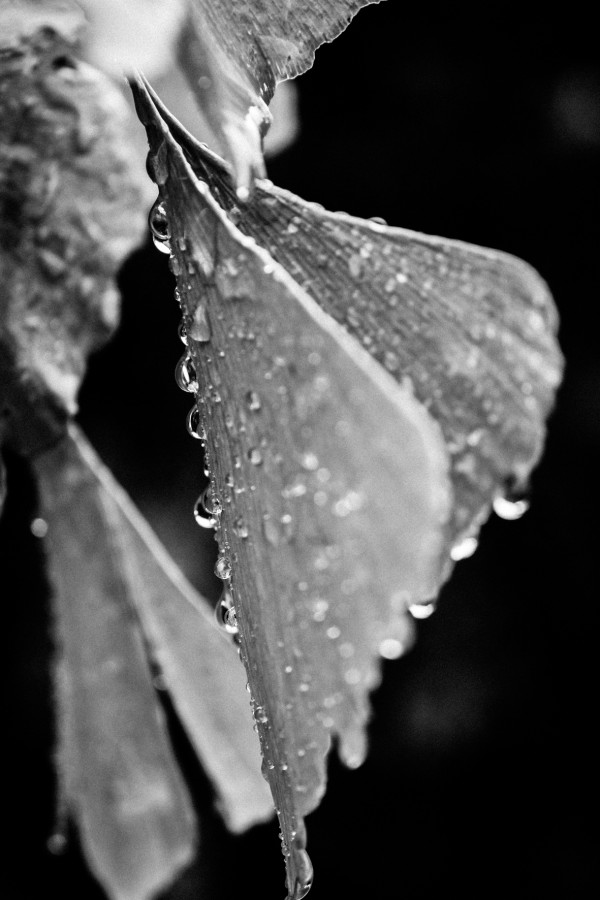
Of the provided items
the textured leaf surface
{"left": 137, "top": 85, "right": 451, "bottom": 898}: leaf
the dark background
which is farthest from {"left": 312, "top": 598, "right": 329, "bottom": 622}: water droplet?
the dark background

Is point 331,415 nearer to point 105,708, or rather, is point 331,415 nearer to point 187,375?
point 187,375

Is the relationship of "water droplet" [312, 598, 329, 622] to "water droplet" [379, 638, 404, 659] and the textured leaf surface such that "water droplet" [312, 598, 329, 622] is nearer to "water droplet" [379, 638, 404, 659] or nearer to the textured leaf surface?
"water droplet" [379, 638, 404, 659]

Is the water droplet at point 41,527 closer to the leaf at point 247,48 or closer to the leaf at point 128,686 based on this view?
the leaf at point 128,686

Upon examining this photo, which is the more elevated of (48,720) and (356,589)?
(356,589)

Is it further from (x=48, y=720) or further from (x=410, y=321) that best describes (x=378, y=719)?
(x=410, y=321)

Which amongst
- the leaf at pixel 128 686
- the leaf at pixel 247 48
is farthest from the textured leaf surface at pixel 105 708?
the leaf at pixel 247 48

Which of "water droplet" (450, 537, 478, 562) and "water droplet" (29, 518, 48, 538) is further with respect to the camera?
"water droplet" (29, 518, 48, 538)

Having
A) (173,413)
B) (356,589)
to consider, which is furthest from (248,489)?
(173,413)
